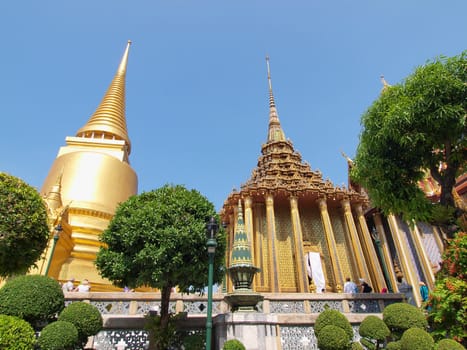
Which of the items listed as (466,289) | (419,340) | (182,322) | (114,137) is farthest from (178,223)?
(114,137)

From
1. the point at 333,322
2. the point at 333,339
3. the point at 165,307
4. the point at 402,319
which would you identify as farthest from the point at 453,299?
the point at 165,307

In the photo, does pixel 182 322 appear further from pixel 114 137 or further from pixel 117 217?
pixel 114 137

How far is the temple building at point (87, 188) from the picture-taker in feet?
55.2

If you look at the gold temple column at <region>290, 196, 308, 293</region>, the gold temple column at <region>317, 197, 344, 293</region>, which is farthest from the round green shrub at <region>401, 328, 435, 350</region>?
the gold temple column at <region>317, 197, 344, 293</region>

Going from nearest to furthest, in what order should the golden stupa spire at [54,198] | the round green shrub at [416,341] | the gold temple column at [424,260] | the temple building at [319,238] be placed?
the round green shrub at [416,341]
the golden stupa spire at [54,198]
the gold temple column at [424,260]
the temple building at [319,238]

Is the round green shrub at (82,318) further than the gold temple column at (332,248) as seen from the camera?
No

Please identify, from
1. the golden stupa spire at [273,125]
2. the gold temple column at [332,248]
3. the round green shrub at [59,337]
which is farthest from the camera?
the golden stupa spire at [273,125]

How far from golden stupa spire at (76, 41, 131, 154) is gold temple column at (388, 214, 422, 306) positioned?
21.6m

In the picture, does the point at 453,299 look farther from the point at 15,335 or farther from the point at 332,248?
the point at 332,248

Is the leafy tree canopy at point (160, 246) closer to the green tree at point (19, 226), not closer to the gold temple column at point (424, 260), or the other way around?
the green tree at point (19, 226)

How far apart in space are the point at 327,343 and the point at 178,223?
4.82 m

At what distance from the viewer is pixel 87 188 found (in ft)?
69.1

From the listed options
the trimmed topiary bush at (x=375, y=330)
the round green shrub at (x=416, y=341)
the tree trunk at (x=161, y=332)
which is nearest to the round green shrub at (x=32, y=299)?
the tree trunk at (x=161, y=332)

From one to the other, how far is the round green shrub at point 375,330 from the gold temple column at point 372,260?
12885 millimetres
